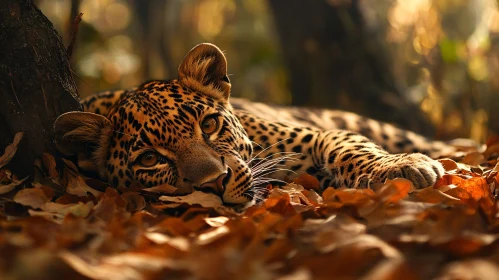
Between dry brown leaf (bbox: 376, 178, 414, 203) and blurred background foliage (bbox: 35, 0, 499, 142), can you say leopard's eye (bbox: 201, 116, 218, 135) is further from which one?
dry brown leaf (bbox: 376, 178, 414, 203)

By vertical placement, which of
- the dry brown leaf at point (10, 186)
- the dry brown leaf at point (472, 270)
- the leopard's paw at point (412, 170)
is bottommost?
the dry brown leaf at point (10, 186)

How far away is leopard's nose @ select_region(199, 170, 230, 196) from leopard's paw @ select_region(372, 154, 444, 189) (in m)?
1.13

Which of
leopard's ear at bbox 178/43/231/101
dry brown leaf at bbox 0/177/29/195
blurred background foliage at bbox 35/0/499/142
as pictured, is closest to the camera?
dry brown leaf at bbox 0/177/29/195

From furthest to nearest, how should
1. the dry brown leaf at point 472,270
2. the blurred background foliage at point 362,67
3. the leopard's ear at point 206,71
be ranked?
1. the blurred background foliage at point 362,67
2. the leopard's ear at point 206,71
3. the dry brown leaf at point 472,270

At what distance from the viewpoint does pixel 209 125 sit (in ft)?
14.2

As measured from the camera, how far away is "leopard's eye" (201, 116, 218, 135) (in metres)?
4.29

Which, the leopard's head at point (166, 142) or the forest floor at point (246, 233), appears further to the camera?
the leopard's head at point (166, 142)

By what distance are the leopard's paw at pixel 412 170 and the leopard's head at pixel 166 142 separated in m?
0.94

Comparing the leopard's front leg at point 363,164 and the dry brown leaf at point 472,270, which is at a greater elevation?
the dry brown leaf at point 472,270

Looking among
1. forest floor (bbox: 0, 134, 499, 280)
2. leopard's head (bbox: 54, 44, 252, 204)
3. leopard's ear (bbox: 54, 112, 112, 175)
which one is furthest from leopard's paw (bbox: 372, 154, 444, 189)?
leopard's ear (bbox: 54, 112, 112, 175)

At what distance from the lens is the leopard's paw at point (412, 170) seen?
405 centimetres

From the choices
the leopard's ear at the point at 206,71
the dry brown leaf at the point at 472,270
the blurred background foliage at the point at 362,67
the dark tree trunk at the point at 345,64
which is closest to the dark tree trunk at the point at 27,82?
the blurred background foliage at the point at 362,67

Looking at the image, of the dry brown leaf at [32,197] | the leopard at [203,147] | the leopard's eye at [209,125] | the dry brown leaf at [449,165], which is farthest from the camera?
the dry brown leaf at [449,165]

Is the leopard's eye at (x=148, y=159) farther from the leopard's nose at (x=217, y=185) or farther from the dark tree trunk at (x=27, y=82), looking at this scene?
the dark tree trunk at (x=27, y=82)
